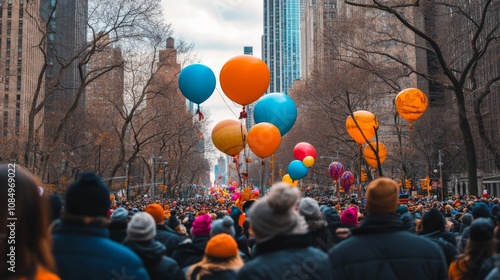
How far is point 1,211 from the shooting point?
2592mm

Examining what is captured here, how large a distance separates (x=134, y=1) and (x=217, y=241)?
85.4ft

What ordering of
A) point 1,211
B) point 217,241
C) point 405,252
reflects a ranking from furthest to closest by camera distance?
point 217,241
point 405,252
point 1,211

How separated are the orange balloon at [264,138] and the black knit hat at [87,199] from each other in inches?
547

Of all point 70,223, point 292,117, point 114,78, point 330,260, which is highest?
point 114,78

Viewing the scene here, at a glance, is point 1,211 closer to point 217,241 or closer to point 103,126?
point 217,241

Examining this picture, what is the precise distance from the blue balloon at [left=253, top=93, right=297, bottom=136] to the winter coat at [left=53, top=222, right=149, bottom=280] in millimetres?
14781

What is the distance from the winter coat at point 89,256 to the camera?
3488 mm

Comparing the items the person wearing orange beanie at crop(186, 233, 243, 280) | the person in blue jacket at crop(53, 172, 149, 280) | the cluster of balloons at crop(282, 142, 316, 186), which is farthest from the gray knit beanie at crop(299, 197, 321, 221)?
the cluster of balloons at crop(282, 142, 316, 186)

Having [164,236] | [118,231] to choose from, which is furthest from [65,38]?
[118,231]

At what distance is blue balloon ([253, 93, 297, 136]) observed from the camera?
719 inches

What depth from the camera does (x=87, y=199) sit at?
3668 millimetres

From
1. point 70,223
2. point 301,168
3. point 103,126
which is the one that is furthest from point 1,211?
point 103,126

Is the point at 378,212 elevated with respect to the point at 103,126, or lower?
lower

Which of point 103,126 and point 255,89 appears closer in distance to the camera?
point 255,89
